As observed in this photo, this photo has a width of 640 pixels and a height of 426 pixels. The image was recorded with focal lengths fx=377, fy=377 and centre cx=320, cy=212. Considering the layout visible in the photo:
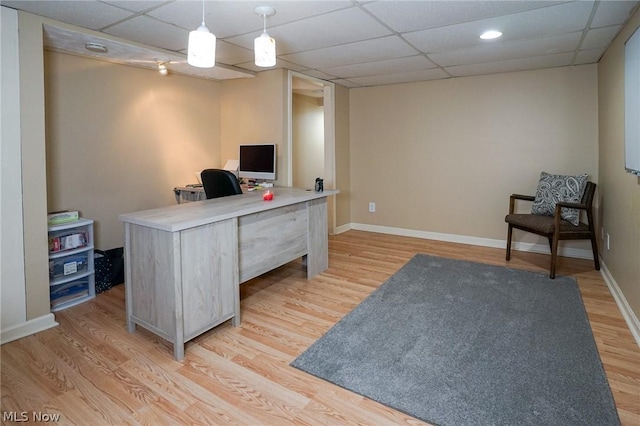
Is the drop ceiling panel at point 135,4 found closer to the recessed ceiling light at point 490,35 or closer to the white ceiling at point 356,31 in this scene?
the white ceiling at point 356,31

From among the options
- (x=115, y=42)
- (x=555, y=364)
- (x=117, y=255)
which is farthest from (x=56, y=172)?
(x=555, y=364)

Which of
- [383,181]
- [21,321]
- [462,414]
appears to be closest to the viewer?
[462,414]

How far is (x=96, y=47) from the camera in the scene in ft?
10.2

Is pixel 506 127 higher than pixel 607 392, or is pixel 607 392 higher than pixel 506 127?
pixel 506 127

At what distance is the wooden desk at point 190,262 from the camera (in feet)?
6.94

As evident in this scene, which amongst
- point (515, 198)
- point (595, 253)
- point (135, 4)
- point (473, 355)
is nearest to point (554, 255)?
point (595, 253)

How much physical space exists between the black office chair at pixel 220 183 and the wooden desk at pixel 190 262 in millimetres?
A: 481

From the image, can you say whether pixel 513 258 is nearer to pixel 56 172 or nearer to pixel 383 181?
pixel 383 181

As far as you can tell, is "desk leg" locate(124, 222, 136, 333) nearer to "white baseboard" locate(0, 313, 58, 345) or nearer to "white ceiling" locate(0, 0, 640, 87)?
"white baseboard" locate(0, 313, 58, 345)

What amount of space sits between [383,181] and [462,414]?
3.89m

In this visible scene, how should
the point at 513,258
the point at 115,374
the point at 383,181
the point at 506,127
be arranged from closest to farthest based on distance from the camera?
the point at 115,374
the point at 513,258
the point at 506,127
the point at 383,181

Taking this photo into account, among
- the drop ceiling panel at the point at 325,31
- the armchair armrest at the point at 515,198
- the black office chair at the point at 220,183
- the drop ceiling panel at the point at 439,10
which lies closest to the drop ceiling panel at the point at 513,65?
the armchair armrest at the point at 515,198

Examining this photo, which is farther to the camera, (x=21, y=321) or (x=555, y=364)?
(x=21, y=321)

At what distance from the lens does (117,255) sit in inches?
135
